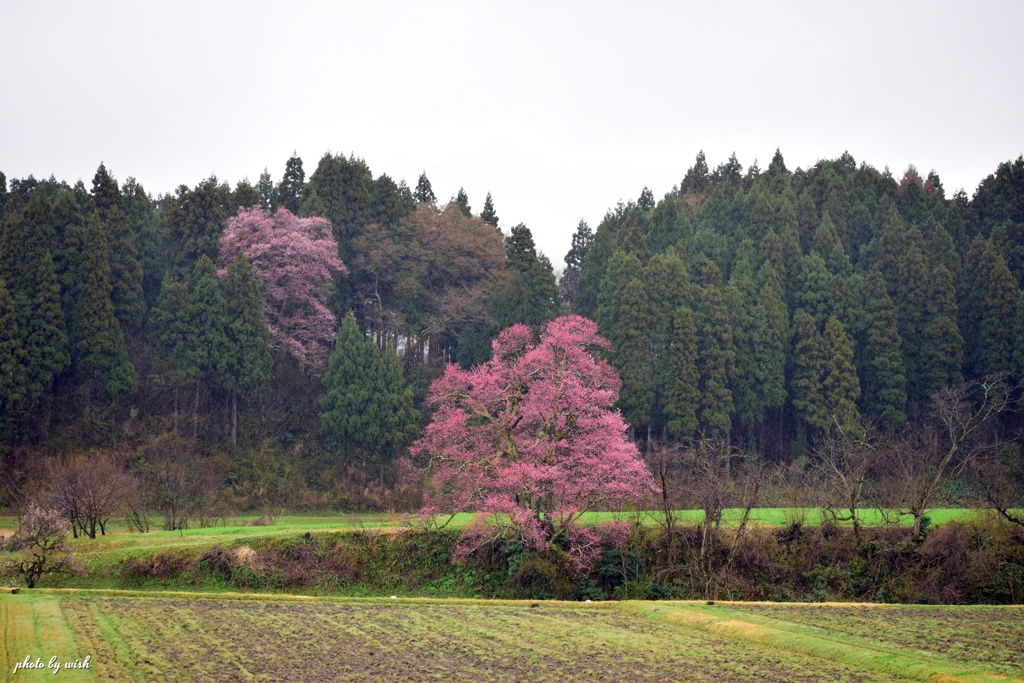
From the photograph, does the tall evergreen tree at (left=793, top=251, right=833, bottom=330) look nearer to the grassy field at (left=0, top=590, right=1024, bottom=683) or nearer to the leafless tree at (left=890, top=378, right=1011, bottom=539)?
the leafless tree at (left=890, top=378, right=1011, bottom=539)

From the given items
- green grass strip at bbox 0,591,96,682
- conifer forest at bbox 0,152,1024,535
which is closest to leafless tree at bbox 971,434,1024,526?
conifer forest at bbox 0,152,1024,535

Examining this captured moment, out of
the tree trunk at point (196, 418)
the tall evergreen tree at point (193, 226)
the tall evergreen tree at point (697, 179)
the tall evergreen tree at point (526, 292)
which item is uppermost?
the tall evergreen tree at point (697, 179)

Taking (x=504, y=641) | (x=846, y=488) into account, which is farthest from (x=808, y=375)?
(x=504, y=641)

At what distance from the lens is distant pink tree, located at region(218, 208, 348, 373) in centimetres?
4719

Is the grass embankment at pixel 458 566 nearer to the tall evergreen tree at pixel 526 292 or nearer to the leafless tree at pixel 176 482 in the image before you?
the leafless tree at pixel 176 482

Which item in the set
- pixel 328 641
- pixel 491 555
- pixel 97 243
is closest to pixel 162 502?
pixel 97 243

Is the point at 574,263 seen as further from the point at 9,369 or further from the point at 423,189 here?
the point at 9,369

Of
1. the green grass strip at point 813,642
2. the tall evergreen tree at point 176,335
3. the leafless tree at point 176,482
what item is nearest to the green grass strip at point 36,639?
the leafless tree at point 176,482

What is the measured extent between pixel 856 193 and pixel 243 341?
4113cm

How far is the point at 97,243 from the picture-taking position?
4100 centimetres

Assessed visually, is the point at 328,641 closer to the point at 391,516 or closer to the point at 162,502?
the point at 391,516

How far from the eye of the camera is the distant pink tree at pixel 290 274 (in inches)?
1858

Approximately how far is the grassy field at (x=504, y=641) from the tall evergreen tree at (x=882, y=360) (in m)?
26.1

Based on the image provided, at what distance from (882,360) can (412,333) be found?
23302 millimetres
